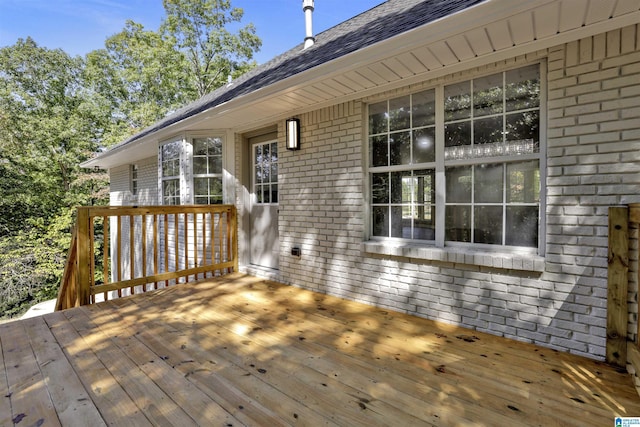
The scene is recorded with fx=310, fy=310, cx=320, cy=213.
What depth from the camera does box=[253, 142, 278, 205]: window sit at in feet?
15.5

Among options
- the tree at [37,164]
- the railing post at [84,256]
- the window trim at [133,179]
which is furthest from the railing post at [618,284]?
the tree at [37,164]

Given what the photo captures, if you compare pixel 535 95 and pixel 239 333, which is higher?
pixel 535 95

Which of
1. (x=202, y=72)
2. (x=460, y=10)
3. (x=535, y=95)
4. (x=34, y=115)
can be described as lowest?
(x=535, y=95)

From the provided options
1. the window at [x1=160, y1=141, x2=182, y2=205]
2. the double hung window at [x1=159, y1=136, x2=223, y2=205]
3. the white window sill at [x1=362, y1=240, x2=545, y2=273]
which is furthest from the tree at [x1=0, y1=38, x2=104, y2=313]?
the white window sill at [x1=362, y1=240, x2=545, y2=273]

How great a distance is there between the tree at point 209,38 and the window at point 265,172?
14963 millimetres

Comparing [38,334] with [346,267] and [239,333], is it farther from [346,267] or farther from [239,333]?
[346,267]

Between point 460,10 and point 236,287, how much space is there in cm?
374

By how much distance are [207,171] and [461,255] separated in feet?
14.1

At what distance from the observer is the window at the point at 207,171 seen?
210 inches

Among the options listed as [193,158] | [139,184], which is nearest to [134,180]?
[139,184]

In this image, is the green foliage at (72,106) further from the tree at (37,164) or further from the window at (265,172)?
the window at (265,172)

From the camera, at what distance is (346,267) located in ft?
11.8

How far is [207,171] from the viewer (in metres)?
5.37

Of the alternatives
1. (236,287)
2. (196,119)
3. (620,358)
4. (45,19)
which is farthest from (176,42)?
(620,358)
